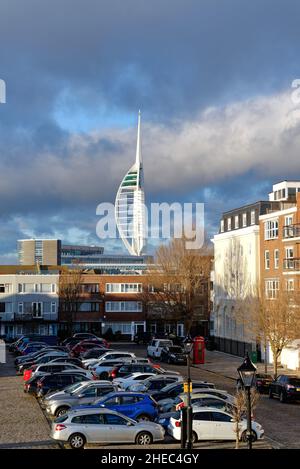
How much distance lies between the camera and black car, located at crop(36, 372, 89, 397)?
38.5m

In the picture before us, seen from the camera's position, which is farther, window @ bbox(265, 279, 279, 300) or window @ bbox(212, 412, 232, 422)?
window @ bbox(265, 279, 279, 300)

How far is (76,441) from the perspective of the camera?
26.0 meters

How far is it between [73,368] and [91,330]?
50.3 meters

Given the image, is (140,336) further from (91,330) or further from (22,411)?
(22,411)

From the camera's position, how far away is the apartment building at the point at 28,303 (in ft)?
307

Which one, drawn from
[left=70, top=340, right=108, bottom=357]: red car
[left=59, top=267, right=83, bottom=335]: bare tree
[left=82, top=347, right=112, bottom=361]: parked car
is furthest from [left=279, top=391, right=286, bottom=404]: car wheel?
[left=59, top=267, right=83, bottom=335]: bare tree

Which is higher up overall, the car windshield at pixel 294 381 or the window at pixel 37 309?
the window at pixel 37 309

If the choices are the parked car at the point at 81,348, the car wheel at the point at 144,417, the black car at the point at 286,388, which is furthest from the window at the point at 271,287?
the car wheel at the point at 144,417

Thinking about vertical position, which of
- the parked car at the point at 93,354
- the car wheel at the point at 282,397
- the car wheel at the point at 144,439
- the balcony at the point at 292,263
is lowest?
the car wheel at the point at 282,397

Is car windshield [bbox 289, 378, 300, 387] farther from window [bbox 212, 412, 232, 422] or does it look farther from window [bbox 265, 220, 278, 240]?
window [bbox 265, 220, 278, 240]

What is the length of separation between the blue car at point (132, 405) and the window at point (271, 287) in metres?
32.2

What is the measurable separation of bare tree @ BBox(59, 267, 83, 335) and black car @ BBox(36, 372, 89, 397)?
169 feet

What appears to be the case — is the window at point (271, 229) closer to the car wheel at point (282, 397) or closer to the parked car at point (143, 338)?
the car wheel at point (282, 397)
